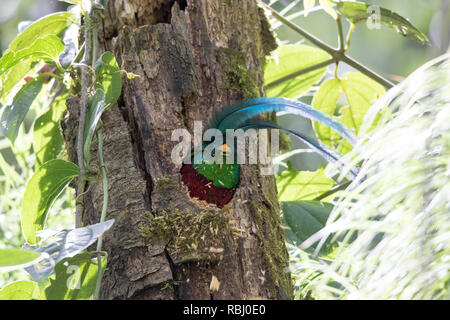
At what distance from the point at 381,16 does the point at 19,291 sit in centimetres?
118

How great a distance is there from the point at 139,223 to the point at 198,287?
6.7 inches

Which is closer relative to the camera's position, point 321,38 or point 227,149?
point 227,149

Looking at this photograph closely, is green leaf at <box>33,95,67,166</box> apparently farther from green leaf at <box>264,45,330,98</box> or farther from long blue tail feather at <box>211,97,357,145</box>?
green leaf at <box>264,45,330,98</box>

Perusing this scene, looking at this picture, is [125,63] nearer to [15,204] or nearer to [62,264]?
[62,264]

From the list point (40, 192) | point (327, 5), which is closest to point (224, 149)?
point (40, 192)

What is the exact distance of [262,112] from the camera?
3.99 feet

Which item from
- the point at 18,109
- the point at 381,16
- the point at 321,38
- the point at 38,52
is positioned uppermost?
the point at 321,38

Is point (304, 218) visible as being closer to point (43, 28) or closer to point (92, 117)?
point (92, 117)

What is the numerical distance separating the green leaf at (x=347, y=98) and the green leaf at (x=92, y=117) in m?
0.84

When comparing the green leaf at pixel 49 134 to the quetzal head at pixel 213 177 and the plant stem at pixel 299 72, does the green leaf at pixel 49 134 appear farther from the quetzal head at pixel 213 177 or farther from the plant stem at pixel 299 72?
the plant stem at pixel 299 72

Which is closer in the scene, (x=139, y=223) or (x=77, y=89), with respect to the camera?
(x=139, y=223)

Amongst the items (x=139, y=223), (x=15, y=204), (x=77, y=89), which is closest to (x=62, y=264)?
(x=139, y=223)

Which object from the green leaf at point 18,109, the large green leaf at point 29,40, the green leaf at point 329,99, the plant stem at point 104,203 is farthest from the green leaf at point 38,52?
the green leaf at point 329,99

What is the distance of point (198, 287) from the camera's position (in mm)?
955
